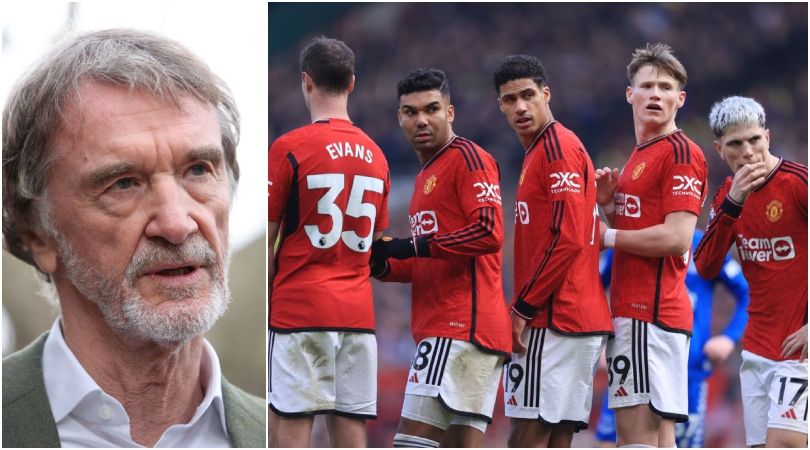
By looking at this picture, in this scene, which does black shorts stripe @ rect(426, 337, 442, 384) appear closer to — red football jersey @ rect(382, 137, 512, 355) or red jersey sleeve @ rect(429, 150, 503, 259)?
red football jersey @ rect(382, 137, 512, 355)

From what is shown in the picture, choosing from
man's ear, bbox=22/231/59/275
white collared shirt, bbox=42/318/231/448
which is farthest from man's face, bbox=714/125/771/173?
man's ear, bbox=22/231/59/275

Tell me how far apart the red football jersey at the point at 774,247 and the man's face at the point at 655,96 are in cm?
72

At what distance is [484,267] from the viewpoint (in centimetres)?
672

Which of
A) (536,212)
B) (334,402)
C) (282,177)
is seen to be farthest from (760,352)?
(282,177)

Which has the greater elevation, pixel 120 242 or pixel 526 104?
pixel 526 104

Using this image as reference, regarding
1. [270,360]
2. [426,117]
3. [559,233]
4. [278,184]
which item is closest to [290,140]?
[278,184]

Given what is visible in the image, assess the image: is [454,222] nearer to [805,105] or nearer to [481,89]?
[481,89]

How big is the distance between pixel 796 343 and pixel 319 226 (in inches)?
126

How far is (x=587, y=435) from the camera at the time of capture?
1118 cm

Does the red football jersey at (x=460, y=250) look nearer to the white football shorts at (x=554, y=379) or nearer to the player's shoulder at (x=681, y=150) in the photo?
the white football shorts at (x=554, y=379)

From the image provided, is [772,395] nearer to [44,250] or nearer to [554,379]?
[554,379]

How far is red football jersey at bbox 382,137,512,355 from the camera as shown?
6488 mm

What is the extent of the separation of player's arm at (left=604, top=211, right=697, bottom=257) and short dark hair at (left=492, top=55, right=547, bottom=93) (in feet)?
3.55

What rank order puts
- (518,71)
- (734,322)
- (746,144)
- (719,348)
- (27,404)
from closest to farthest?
(27,404)
(518,71)
(746,144)
(719,348)
(734,322)
